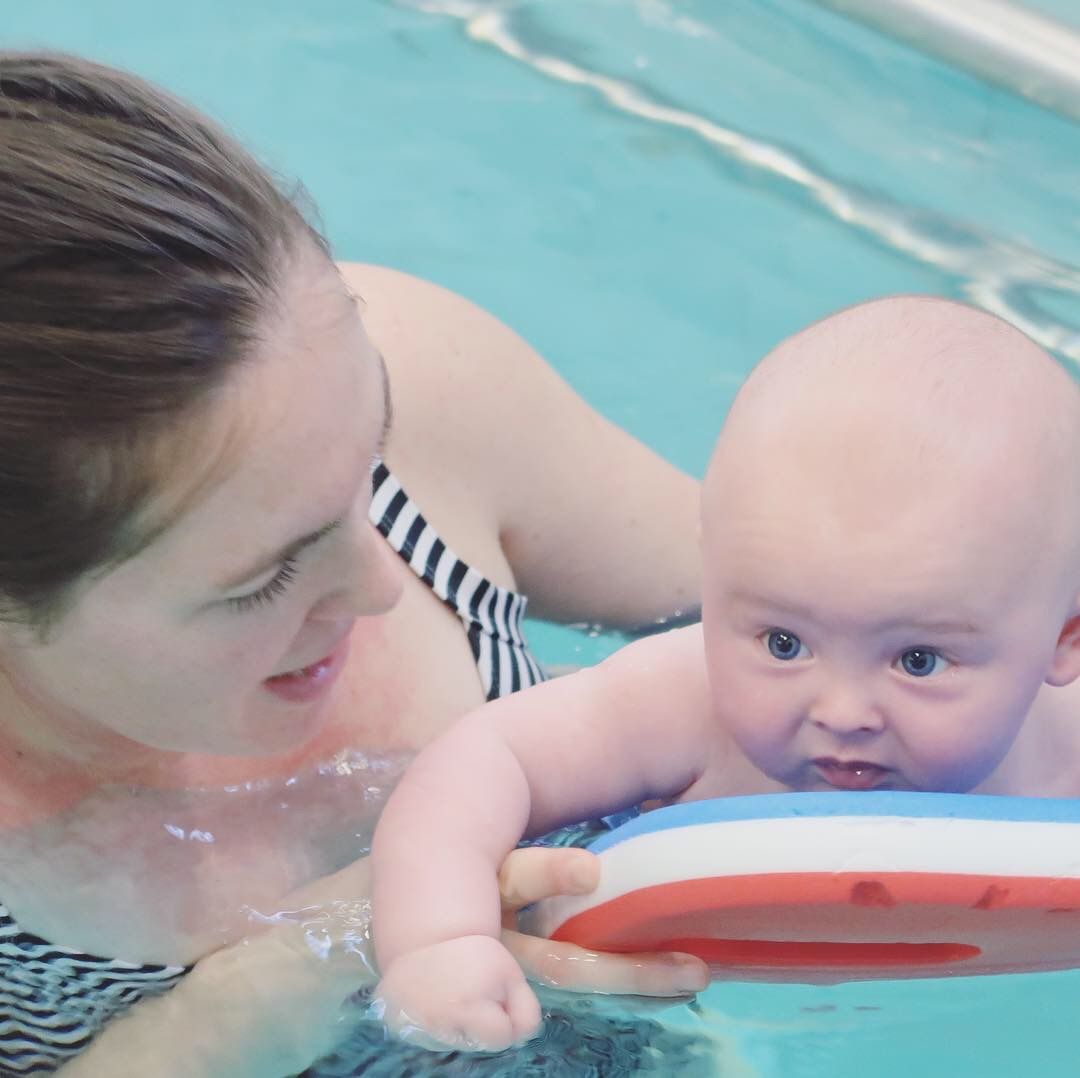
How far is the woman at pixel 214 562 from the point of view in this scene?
1.23m

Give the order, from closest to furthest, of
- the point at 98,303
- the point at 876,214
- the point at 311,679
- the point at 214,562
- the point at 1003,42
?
the point at 98,303
the point at 214,562
the point at 311,679
the point at 876,214
the point at 1003,42

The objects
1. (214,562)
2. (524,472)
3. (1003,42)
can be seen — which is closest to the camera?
(214,562)

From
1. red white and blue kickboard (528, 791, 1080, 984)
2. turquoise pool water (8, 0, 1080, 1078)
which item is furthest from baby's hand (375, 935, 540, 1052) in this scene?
turquoise pool water (8, 0, 1080, 1078)

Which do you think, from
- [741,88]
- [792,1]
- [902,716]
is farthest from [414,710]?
[792,1]

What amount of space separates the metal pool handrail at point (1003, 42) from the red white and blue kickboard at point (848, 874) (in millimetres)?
2418

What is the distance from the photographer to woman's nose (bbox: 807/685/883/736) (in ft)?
4.63

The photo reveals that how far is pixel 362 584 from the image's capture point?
1.43m

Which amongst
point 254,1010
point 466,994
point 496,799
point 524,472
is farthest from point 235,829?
point 524,472

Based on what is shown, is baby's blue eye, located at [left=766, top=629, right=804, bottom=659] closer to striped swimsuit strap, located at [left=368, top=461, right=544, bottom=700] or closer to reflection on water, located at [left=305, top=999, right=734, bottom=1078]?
reflection on water, located at [left=305, top=999, right=734, bottom=1078]

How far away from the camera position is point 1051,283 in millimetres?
3238

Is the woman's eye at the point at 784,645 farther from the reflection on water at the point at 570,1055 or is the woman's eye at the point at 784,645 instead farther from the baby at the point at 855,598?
the reflection on water at the point at 570,1055

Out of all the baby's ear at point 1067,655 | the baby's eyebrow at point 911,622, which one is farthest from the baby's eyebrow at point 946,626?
the baby's ear at point 1067,655

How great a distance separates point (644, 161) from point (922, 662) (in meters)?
2.23

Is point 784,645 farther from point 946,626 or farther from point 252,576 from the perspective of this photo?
point 252,576
